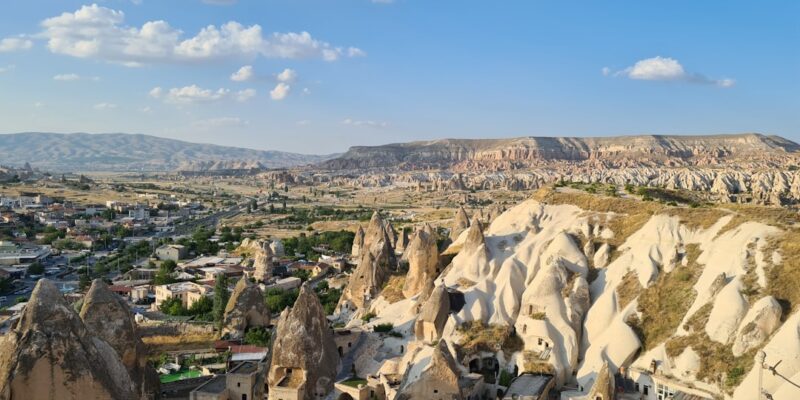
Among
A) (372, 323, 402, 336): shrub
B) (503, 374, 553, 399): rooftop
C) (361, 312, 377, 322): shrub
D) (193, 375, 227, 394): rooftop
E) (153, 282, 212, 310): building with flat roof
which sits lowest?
(153, 282, 212, 310): building with flat roof

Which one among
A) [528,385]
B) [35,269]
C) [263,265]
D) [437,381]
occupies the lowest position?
[35,269]

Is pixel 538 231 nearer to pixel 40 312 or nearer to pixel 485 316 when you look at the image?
pixel 485 316

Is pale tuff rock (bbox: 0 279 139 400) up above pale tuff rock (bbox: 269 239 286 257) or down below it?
above

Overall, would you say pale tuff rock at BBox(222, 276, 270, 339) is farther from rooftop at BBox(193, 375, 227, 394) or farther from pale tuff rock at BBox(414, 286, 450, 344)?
pale tuff rock at BBox(414, 286, 450, 344)

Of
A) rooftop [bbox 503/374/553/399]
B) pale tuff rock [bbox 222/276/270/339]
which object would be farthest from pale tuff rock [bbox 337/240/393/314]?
rooftop [bbox 503/374/553/399]

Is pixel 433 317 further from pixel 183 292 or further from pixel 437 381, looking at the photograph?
pixel 183 292

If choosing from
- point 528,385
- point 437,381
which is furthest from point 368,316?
point 528,385

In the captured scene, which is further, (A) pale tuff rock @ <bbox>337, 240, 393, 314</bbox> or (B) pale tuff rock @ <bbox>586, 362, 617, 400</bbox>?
(A) pale tuff rock @ <bbox>337, 240, 393, 314</bbox>
